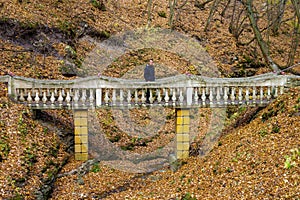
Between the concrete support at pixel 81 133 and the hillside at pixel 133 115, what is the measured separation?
Answer: 45 cm

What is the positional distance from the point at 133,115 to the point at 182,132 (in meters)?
5.27

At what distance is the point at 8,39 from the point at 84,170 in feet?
31.2

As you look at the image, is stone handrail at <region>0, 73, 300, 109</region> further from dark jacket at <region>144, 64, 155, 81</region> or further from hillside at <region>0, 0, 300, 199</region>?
hillside at <region>0, 0, 300, 199</region>

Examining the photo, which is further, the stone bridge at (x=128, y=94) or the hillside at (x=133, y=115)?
the stone bridge at (x=128, y=94)

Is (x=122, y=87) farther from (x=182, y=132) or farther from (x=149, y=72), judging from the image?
(x=182, y=132)

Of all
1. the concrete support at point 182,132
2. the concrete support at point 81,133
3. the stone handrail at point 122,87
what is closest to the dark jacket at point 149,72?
the stone handrail at point 122,87

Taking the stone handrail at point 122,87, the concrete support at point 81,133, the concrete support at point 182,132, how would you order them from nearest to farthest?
the stone handrail at point 122,87, the concrete support at point 81,133, the concrete support at point 182,132

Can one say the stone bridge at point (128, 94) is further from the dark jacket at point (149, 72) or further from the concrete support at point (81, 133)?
the dark jacket at point (149, 72)

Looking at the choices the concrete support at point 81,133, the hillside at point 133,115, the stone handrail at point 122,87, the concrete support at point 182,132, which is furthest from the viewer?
the concrete support at point 182,132

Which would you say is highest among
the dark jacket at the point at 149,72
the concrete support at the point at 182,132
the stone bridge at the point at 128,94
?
the dark jacket at the point at 149,72

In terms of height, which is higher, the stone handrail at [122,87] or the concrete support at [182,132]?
the stone handrail at [122,87]

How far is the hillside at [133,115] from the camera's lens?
10.4 metres

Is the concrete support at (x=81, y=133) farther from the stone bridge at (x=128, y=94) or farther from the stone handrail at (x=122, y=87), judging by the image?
the stone handrail at (x=122, y=87)

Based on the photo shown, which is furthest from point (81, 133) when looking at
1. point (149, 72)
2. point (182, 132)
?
point (182, 132)
